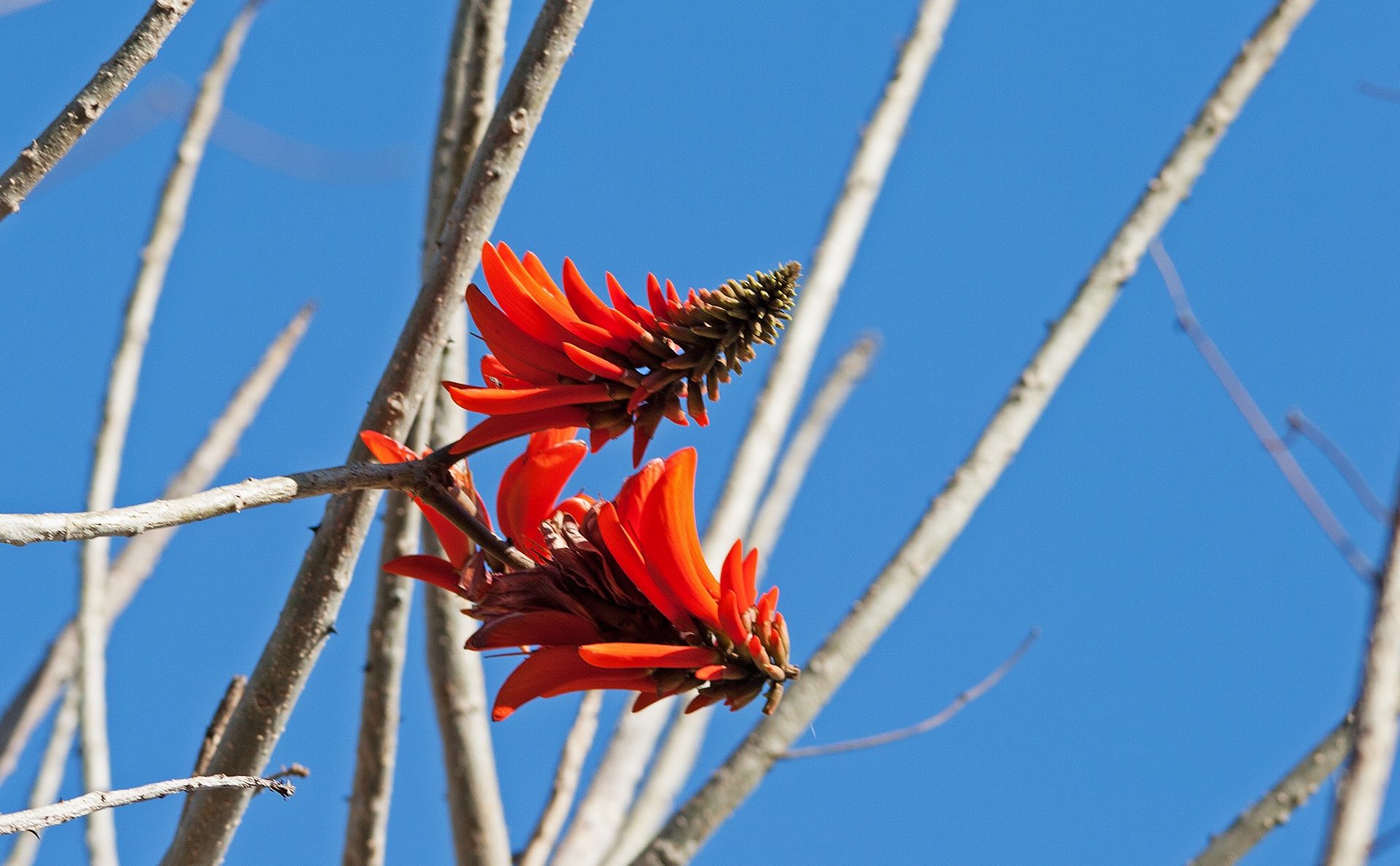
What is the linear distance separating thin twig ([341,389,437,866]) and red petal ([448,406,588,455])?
2.42 feet

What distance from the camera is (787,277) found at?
90 cm

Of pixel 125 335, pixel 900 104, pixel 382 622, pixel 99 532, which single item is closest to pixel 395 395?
pixel 99 532

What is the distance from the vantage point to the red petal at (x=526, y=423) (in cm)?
93

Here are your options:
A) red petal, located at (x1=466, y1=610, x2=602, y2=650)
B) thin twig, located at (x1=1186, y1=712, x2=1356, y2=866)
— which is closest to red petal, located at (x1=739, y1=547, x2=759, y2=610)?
red petal, located at (x1=466, y1=610, x2=602, y2=650)

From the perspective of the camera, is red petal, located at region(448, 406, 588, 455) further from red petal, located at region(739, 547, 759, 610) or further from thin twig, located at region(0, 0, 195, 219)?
thin twig, located at region(0, 0, 195, 219)

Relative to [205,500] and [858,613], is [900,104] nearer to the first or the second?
[858,613]

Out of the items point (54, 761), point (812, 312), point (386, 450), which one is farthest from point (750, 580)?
point (54, 761)

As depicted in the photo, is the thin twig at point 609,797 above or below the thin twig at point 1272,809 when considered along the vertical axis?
above

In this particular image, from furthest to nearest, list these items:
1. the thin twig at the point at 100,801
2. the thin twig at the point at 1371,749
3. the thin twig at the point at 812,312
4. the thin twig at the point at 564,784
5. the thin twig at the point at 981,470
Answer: the thin twig at the point at 812,312
the thin twig at the point at 564,784
the thin twig at the point at 981,470
the thin twig at the point at 100,801
the thin twig at the point at 1371,749

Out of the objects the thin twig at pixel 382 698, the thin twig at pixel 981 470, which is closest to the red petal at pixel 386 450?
the thin twig at pixel 382 698

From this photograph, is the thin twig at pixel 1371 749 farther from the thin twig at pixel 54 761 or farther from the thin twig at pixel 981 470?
the thin twig at pixel 54 761

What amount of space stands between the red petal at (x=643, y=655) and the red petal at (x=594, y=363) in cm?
20

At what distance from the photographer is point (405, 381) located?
3.66 ft

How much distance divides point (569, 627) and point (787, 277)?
12.5 inches
